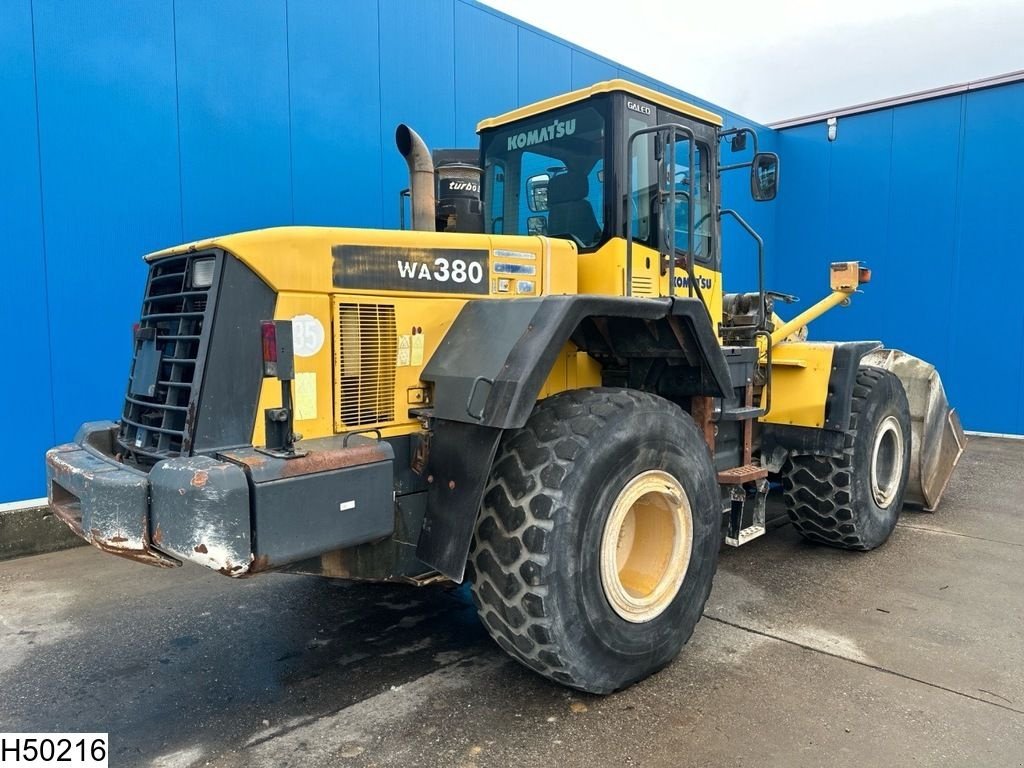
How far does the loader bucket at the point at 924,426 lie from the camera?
6367 mm

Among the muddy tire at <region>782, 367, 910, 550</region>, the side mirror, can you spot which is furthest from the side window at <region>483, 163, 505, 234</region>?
the muddy tire at <region>782, 367, 910, 550</region>

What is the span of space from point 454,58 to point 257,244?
5.64 metres

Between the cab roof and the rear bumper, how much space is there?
2.31 meters

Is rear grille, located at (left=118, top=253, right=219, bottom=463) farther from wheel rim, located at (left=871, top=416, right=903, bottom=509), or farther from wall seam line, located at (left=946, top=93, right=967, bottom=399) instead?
wall seam line, located at (left=946, top=93, right=967, bottom=399)

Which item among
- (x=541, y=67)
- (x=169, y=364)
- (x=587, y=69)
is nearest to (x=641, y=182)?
(x=169, y=364)

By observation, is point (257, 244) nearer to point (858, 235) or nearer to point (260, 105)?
point (260, 105)

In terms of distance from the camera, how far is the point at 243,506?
2.43m

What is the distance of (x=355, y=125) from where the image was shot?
6922 millimetres

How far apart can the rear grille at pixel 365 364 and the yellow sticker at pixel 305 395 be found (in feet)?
0.36

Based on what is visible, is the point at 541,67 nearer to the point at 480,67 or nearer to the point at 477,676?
the point at 480,67

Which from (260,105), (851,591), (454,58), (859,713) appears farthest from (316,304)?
(454,58)

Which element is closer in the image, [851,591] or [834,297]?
[851,591]

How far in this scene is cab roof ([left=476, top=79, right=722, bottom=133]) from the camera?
12.8 ft

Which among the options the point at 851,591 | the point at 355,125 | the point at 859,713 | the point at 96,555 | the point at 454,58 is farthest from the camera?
the point at 454,58
